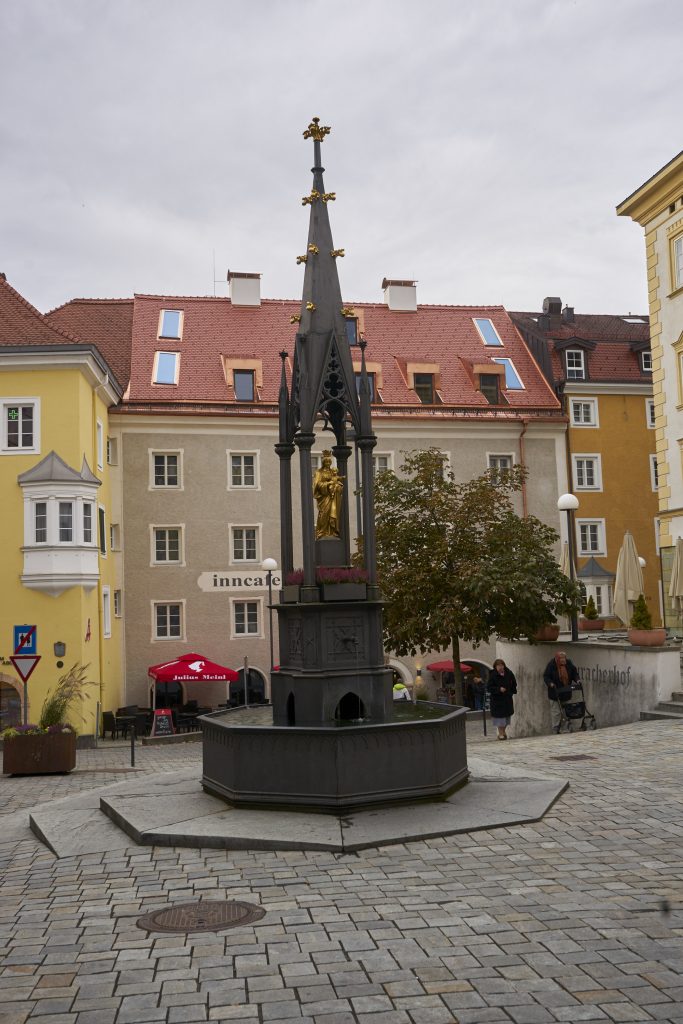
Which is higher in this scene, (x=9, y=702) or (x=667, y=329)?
(x=667, y=329)

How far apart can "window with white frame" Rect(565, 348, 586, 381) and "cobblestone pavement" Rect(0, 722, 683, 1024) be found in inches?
1335

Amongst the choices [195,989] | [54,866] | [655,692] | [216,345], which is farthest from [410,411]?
[195,989]

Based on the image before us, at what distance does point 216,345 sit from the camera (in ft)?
136

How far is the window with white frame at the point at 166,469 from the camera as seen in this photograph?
125 feet

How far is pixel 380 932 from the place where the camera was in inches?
271

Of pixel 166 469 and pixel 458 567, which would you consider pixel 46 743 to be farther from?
pixel 166 469

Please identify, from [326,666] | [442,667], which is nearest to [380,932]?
A: [326,666]

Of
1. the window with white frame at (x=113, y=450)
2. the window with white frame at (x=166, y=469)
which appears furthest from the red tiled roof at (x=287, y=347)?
the window with white frame at (x=166, y=469)

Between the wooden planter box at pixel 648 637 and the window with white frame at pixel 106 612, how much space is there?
66.8 ft

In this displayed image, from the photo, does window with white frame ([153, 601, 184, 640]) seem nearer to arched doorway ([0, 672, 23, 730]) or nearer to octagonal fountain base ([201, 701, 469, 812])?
arched doorway ([0, 672, 23, 730])

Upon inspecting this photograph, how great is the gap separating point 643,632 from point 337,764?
33.0 feet

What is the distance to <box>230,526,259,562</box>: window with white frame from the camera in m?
38.5

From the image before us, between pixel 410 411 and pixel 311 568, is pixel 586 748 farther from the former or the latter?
pixel 410 411

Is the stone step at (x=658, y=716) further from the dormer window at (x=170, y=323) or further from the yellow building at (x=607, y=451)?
the dormer window at (x=170, y=323)
